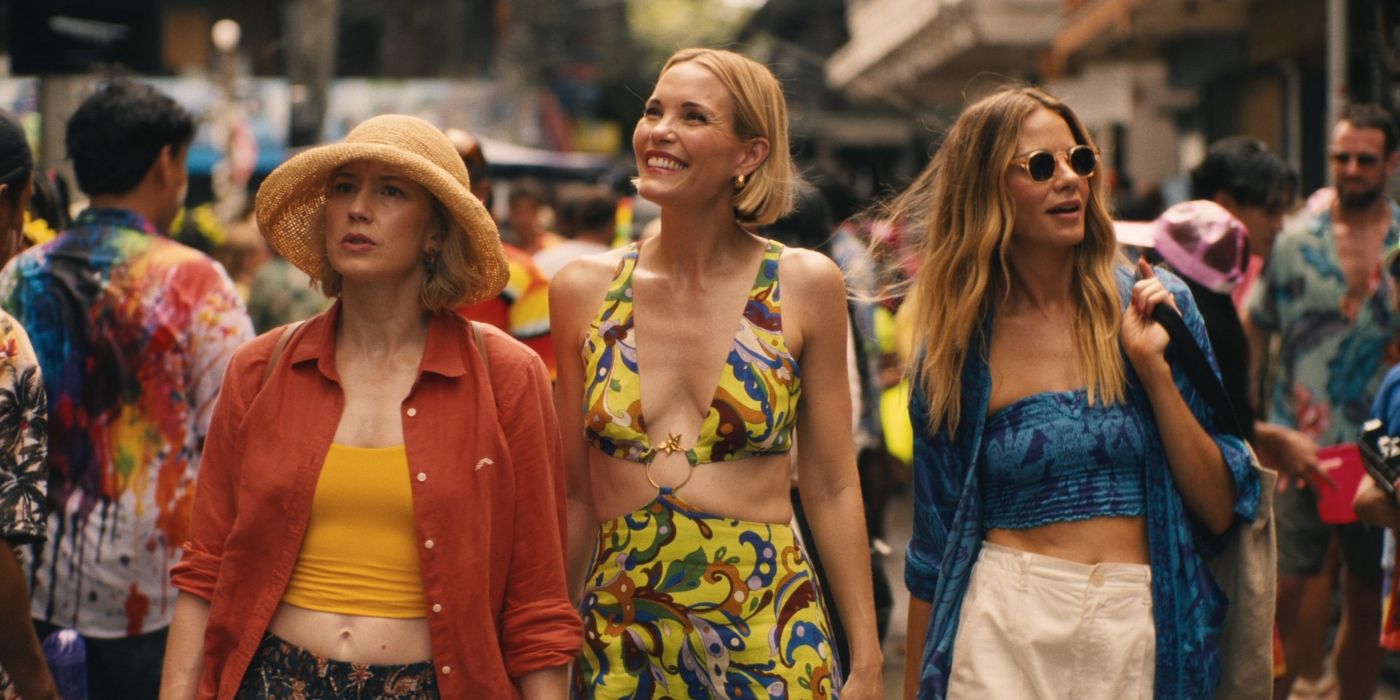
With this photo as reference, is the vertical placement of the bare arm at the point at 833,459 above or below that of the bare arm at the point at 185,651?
above

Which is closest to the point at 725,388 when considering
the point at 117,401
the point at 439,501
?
the point at 439,501

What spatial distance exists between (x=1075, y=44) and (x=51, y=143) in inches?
474

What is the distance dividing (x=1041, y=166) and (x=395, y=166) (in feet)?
5.30

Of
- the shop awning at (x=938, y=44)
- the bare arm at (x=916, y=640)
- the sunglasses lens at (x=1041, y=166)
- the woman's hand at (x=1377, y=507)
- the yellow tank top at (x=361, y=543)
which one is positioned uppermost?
the shop awning at (x=938, y=44)

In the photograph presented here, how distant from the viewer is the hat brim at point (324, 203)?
12.4ft

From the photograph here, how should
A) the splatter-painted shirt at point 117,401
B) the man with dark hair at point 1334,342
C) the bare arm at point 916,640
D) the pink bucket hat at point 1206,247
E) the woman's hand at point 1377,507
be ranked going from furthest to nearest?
the man with dark hair at point 1334,342
the pink bucket hat at point 1206,247
the splatter-painted shirt at point 117,401
the woman's hand at point 1377,507
the bare arm at point 916,640

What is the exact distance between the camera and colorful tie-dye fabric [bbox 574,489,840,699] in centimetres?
412

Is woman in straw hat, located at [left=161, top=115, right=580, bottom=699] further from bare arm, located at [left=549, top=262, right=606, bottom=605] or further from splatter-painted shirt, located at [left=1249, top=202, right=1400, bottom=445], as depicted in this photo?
splatter-painted shirt, located at [left=1249, top=202, right=1400, bottom=445]

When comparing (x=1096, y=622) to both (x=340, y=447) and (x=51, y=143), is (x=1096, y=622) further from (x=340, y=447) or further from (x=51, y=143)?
(x=51, y=143)

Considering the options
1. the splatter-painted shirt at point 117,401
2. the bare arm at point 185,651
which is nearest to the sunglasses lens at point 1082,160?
the bare arm at point 185,651

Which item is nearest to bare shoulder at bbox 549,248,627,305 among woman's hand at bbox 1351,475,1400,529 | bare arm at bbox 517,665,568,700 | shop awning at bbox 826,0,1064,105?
bare arm at bbox 517,665,568,700

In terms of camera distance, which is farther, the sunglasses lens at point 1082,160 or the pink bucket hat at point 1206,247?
the pink bucket hat at point 1206,247

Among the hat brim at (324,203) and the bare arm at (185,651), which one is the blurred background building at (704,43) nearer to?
the hat brim at (324,203)

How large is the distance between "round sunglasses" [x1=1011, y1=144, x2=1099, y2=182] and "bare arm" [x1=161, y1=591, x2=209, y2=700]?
2.16 metres
